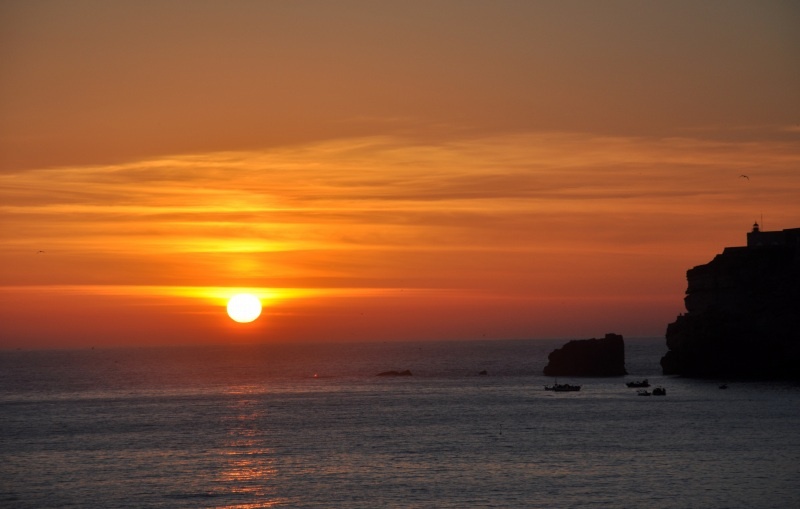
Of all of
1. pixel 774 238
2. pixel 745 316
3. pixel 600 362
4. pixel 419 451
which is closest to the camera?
pixel 419 451

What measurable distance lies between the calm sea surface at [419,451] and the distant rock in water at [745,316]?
1012 centimetres

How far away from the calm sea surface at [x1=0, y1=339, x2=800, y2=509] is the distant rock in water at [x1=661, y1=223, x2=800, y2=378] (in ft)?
33.2

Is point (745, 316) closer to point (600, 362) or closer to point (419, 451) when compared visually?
point (600, 362)

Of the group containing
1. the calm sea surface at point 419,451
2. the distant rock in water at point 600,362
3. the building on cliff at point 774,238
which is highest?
the building on cliff at point 774,238

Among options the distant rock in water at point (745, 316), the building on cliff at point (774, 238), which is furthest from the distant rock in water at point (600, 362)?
the building on cliff at point (774, 238)

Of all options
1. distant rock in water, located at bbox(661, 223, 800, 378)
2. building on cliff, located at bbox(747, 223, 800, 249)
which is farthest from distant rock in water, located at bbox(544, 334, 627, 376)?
building on cliff, located at bbox(747, 223, 800, 249)

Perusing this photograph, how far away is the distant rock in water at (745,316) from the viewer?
6373 inches

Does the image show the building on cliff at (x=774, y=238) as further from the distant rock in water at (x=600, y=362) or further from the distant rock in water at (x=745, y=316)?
the distant rock in water at (x=600, y=362)

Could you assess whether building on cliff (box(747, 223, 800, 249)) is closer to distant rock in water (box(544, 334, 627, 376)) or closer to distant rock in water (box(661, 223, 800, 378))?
distant rock in water (box(661, 223, 800, 378))

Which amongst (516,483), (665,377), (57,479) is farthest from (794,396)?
(57,479)

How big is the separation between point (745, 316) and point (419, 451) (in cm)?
9331

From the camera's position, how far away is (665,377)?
18450cm

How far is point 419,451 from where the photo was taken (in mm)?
90562

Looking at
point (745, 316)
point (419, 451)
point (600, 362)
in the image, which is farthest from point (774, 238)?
point (419, 451)
